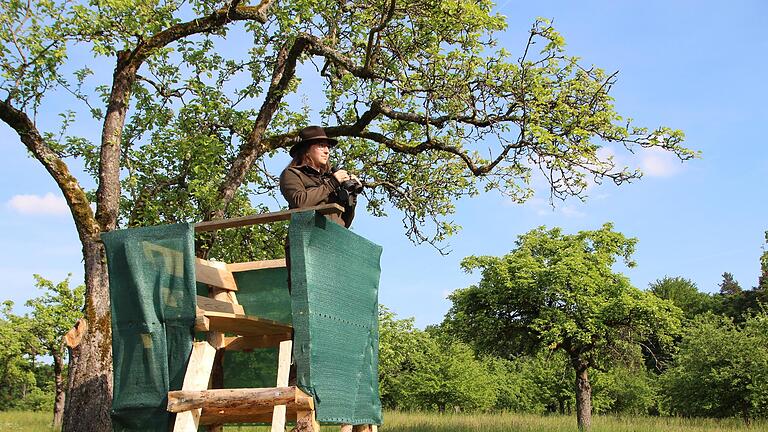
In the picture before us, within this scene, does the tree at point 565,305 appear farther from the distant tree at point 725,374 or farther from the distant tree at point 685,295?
the distant tree at point 685,295

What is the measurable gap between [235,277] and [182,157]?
535cm

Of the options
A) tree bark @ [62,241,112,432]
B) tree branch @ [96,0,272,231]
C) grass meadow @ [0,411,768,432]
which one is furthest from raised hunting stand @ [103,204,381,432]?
grass meadow @ [0,411,768,432]

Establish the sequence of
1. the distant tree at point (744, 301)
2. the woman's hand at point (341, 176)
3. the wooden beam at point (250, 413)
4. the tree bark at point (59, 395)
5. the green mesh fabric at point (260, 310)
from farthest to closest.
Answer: the distant tree at point (744, 301), the tree bark at point (59, 395), the green mesh fabric at point (260, 310), the woman's hand at point (341, 176), the wooden beam at point (250, 413)

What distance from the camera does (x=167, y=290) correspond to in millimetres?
5504

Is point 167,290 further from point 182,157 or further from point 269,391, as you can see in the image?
point 182,157

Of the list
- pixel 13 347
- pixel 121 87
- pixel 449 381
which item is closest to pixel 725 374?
pixel 449 381

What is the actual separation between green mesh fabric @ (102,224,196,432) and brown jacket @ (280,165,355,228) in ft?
2.65

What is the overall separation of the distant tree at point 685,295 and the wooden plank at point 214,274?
49.8 m

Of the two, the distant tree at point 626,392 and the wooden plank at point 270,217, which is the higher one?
the wooden plank at point 270,217

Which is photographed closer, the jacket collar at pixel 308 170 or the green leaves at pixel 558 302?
the jacket collar at pixel 308 170

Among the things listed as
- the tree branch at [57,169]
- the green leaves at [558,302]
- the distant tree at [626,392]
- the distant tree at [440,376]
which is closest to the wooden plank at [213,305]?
the tree branch at [57,169]

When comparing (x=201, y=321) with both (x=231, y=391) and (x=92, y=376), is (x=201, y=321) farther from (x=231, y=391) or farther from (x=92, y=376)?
(x=92, y=376)

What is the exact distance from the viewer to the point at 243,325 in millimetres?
5996

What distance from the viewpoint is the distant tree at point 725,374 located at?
2447 centimetres
